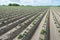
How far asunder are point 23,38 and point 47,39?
1028mm

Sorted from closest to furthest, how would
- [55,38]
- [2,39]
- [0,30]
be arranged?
[2,39] → [55,38] → [0,30]

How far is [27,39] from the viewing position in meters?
6.47

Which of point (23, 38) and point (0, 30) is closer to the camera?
point (23, 38)

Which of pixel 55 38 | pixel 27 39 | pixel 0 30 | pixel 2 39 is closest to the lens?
pixel 2 39

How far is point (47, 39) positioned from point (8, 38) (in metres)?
1.63

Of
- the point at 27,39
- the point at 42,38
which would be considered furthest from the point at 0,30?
the point at 42,38

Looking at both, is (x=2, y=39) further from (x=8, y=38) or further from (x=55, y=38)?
(x=55, y=38)

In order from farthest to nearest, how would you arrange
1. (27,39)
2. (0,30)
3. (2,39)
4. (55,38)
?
(0,30) < (55,38) < (27,39) < (2,39)

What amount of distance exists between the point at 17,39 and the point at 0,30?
1.55 metres

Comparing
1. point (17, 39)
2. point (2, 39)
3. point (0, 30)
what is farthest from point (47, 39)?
point (0, 30)

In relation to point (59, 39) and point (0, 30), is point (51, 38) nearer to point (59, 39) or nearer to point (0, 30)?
point (59, 39)

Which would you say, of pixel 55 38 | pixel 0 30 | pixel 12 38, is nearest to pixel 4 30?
pixel 0 30

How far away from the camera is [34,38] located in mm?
6754

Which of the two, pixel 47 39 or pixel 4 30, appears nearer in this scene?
pixel 47 39
